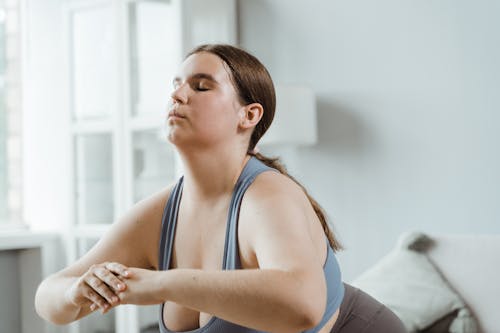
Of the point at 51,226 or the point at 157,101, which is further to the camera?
the point at 51,226

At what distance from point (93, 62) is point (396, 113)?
160cm

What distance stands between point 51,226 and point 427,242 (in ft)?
7.24

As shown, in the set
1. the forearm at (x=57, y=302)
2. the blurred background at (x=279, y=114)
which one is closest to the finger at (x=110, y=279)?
the forearm at (x=57, y=302)

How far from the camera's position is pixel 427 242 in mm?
2828

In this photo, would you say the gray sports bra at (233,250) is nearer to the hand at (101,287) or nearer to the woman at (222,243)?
the woman at (222,243)

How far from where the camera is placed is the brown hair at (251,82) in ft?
4.15

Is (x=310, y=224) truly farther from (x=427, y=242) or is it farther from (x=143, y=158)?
(x=143, y=158)

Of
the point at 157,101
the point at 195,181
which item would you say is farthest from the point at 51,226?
the point at 195,181

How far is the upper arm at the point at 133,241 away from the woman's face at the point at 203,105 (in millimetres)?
222

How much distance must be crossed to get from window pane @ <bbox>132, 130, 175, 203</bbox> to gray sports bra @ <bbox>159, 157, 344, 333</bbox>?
224 cm

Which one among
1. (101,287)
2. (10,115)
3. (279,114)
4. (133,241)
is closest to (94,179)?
(10,115)

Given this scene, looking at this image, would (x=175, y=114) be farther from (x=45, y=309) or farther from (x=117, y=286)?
(x=45, y=309)

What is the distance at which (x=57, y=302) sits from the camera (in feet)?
4.25

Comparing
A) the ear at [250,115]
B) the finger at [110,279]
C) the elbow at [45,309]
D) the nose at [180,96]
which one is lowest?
the elbow at [45,309]
